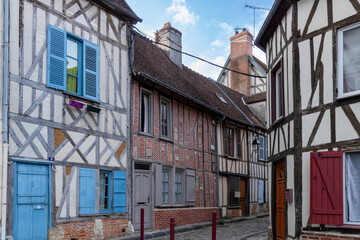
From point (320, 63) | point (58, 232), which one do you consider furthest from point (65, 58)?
point (320, 63)

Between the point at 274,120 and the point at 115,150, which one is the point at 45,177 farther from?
the point at 274,120

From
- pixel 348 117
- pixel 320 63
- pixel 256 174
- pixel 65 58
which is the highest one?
pixel 65 58

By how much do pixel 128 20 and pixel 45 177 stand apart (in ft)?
16.8

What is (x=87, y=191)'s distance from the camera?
29.8 feet

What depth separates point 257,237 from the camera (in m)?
10.4

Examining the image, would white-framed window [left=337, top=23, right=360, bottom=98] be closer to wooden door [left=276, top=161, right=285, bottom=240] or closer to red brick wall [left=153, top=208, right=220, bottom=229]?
wooden door [left=276, top=161, right=285, bottom=240]

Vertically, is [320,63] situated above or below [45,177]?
above

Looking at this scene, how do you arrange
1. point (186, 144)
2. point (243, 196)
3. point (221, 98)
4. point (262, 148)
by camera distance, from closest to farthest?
point (186, 144) → point (243, 196) → point (221, 98) → point (262, 148)

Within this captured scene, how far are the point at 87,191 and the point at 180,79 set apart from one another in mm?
6897

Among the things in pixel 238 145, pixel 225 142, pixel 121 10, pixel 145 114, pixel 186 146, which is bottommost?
pixel 186 146

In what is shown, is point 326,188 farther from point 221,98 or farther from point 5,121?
point 221,98

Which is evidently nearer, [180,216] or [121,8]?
[121,8]

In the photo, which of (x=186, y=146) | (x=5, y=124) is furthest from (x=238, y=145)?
(x=5, y=124)

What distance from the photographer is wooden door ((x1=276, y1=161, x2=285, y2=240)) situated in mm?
8195
